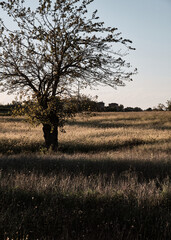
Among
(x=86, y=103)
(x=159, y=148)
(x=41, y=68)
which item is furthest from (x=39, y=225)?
(x=159, y=148)

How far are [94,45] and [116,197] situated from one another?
36.4 ft

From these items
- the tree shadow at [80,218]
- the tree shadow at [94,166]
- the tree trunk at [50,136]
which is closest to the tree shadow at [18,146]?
the tree trunk at [50,136]

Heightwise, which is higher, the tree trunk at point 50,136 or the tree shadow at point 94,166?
the tree trunk at point 50,136

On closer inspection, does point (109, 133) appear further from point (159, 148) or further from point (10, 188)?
point (10, 188)

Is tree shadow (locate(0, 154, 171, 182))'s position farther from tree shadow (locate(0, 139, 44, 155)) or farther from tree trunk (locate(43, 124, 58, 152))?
tree shadow (locate(0, 139, 44, 155))

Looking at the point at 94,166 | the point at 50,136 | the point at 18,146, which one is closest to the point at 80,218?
the point at 94,166

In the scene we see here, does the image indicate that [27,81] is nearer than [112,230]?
No

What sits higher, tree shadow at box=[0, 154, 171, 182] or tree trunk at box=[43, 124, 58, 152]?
tree trunk at box=[43, 124, 58, 152]

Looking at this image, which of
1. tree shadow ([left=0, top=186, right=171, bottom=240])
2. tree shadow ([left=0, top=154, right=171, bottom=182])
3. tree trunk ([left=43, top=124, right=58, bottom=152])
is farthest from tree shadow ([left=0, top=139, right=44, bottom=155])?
tree shadow ([left=0, top=186, right=171, bottom=240])

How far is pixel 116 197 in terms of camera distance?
18.2 ft

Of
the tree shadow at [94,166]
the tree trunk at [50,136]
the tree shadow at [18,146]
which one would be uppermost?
the tree trunk at [50,136]

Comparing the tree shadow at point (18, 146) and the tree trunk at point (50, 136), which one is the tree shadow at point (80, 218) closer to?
the tree trunk at point (50, 136)

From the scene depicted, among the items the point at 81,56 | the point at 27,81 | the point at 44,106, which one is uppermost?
the point at 81,56

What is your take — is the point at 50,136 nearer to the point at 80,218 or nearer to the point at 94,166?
the point at 94,166
